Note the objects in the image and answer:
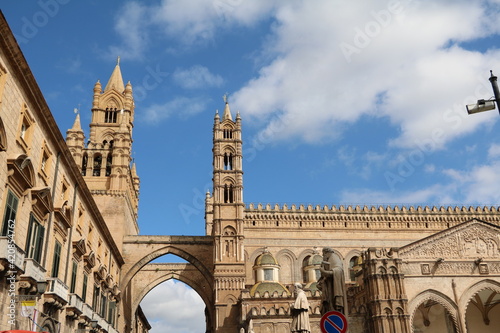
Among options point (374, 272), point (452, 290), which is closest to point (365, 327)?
point (374, 272)

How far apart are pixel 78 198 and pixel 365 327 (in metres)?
20.5

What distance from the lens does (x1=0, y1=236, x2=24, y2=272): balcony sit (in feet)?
40.3

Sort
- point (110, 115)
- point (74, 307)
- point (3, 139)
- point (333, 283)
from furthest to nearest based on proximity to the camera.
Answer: point (110, 115)
point (74, 307)
point (3, 139)
point (333, 283)

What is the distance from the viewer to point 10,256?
12570 mm

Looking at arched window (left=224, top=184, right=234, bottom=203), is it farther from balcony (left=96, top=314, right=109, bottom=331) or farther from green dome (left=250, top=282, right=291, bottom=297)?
balcony (left=96, top=314, right=109, bottom=331)

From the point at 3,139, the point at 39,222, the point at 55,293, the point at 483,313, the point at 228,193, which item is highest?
the point at 228,193

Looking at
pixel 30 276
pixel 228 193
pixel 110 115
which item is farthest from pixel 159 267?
pixel 30 276

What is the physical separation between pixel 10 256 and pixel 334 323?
8.37 meters

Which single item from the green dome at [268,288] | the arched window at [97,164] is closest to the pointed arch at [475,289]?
the green dome at [268,288]

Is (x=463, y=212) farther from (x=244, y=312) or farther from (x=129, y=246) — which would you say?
(x=129, y=246)

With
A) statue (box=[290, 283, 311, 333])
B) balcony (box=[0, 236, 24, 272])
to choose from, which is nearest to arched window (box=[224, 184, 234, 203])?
statue (box=[290, 283, 311, 333])

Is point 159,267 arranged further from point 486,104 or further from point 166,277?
point 486,104

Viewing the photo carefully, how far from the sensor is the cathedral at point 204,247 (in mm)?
14703

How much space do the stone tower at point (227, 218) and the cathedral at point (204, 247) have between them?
0.31 feet
